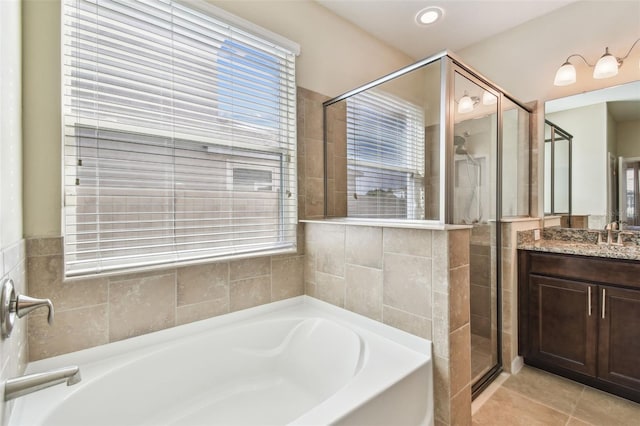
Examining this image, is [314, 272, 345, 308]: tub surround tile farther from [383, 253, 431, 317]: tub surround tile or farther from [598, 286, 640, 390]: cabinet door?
[598, 286, 640, 390]: cabinet door

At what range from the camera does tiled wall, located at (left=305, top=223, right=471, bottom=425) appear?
52.9 inches

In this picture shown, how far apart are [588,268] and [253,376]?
2.15 meters

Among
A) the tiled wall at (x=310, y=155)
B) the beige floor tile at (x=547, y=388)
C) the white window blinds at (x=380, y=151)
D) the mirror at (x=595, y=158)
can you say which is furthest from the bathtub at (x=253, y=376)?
the mirror at (x=595, y=158)

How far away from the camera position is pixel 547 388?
1.86 meters

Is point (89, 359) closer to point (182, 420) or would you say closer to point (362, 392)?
point (182, 420)

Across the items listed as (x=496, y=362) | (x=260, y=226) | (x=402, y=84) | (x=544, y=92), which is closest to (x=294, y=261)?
(x=260, y=226)

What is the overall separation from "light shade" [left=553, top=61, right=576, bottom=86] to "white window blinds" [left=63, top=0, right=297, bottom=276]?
194cm

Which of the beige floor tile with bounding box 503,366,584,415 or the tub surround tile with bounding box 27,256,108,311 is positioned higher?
the tub surround tile with bounding box 27,256,108,311

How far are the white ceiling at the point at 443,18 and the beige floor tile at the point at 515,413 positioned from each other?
108 inches

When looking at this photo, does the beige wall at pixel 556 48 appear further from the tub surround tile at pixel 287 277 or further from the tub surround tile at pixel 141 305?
the tub surround tile at pixel 141 305

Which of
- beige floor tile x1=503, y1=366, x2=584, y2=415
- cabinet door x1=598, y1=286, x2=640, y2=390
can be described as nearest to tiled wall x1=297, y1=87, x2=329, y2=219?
beige floor tile x1=503, y1=366, x2=584, y2=415

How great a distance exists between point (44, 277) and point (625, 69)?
3582 millimetres

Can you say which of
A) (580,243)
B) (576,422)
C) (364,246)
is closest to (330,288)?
(364,246)

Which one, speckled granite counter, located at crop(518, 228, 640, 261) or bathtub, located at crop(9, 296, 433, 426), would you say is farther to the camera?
speckled granite counter, located at crop(518, 228, 640, 261)
